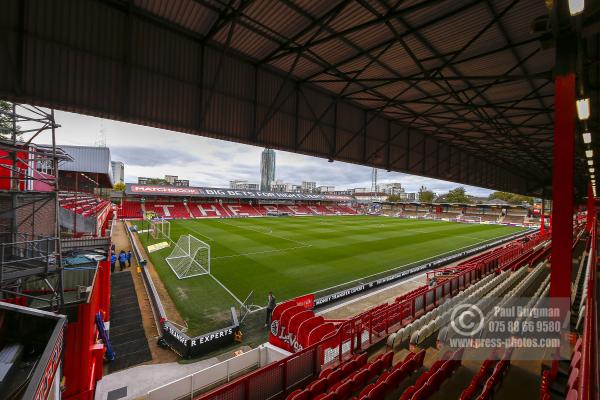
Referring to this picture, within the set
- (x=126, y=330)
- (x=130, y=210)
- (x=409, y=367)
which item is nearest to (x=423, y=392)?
(x=409, y=367)

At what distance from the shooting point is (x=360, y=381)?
5434 mm

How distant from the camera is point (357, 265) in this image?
68.2ft

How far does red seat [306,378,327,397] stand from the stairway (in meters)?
6.69

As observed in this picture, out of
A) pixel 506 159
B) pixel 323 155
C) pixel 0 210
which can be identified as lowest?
pixel 0 210

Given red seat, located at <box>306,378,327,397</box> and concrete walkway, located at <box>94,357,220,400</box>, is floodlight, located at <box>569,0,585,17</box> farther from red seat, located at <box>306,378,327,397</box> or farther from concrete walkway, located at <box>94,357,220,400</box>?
concrete walkway, located at <box>94,357,220,400</box>

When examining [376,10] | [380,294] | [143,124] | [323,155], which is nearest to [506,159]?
[380,294]

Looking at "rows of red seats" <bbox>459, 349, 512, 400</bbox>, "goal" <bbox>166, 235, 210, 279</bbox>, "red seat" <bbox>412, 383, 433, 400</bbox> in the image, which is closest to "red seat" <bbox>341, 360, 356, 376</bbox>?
"red seat" <bbox>412, 383, 433, 400</bbox>

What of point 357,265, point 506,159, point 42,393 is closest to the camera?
point 42,393

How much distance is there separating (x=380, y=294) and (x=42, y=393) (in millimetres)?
14347

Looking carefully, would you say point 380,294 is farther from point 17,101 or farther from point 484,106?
point 17,101

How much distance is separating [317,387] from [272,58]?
8.31 metres

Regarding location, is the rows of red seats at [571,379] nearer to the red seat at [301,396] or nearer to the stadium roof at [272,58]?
the red seat at [301,396]

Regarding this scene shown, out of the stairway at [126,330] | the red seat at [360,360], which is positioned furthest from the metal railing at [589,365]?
the stairway at [126,330]

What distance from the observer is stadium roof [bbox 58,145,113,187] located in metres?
31.2
